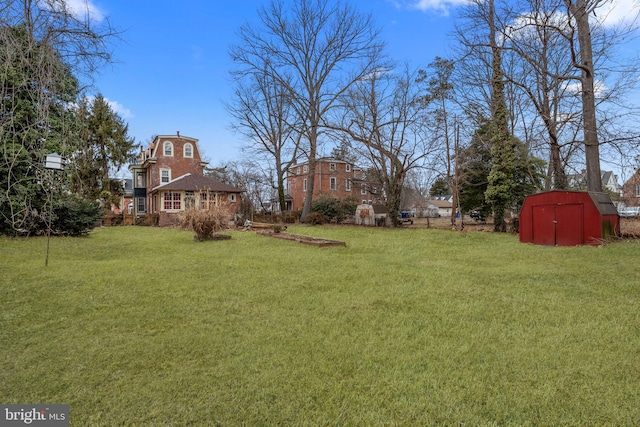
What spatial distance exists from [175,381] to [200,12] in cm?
933

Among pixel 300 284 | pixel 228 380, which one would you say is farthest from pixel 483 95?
pixel 228 380

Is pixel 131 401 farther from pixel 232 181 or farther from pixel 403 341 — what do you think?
pixel 232 181

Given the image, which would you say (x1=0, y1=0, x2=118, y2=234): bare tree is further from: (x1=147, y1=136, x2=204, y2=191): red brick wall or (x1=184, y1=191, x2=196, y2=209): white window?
(x1=147, y1=136, x2=204, y2=191): red brick wall

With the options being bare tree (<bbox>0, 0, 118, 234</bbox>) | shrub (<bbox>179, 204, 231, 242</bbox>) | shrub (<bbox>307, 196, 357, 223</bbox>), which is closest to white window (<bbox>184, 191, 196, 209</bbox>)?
shrub (<bbox>179, 204, 231, 242</bbox>)

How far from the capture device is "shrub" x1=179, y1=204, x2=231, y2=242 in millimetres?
13227

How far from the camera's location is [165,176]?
31.1 meters

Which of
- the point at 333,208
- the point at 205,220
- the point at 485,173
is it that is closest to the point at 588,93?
the point at 485,173

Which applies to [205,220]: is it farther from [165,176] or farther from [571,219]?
[165,176]

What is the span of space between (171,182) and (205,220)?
1752cm

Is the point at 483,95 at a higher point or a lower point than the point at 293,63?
lower

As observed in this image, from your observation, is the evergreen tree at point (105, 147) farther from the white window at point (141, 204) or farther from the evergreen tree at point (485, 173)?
the evergreen tree at point (485, 173)

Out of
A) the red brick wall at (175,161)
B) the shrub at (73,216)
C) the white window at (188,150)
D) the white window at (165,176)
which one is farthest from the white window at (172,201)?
the shrub at (73,216)

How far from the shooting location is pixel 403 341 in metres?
3.69

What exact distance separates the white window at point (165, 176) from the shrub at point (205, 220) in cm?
1931
